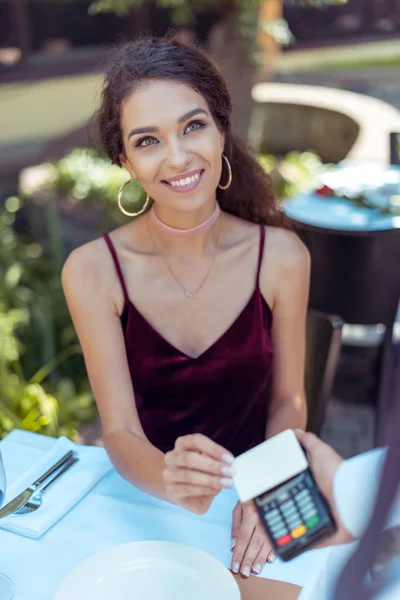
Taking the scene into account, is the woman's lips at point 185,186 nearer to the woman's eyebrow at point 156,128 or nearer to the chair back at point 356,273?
the woman's eyebrow at point 156,128

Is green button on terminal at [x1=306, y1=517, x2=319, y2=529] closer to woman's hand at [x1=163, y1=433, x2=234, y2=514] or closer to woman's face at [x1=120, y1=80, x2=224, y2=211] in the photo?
woman's hand at [x1=163, y1=433, x2=234, y2=514]

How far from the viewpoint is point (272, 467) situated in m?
0.81

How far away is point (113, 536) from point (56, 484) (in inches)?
7.0

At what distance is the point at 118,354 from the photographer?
5.49 ft

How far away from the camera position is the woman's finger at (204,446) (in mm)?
989

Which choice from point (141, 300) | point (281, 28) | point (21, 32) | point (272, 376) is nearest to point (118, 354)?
point (141, 300)

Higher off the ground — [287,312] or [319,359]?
[287,312]

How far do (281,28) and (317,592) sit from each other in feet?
12.8

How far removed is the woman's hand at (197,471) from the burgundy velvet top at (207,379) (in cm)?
69

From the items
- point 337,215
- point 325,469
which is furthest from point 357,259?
point 325,469

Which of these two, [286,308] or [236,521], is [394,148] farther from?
[236,521]

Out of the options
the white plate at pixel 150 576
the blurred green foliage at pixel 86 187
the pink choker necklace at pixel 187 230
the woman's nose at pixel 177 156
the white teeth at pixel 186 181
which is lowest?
the blurred green foliage at pixel 86 187

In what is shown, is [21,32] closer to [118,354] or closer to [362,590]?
[118,354]

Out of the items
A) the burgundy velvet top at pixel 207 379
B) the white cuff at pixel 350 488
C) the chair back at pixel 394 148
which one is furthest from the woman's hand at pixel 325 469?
Answer: the chair back at pixel 394 148
